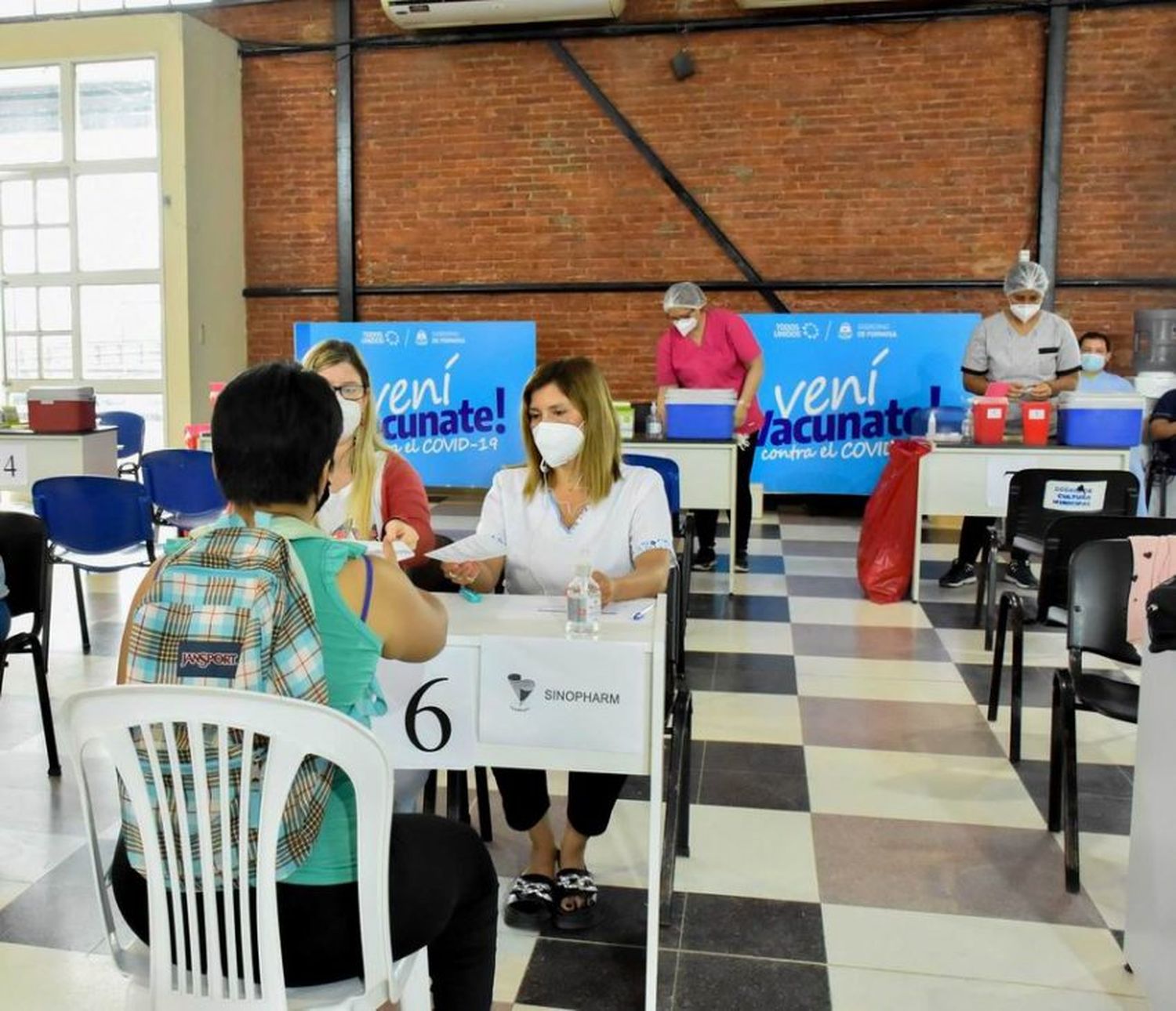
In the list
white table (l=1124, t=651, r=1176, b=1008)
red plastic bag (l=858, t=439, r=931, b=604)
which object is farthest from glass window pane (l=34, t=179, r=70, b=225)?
white table (l=1124, t=651, r=1176, b=1008)

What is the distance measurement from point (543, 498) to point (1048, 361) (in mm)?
3809

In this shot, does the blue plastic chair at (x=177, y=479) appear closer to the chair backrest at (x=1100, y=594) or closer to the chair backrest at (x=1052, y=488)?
the chair backrest at (x=1052, y=488)

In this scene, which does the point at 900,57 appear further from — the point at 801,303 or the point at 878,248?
the point at 801,303

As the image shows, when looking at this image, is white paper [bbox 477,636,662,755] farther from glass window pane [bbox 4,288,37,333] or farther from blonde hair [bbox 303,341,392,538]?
glass window pane [bbox 4,288,37,333]

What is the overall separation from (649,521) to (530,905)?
0.87 meters

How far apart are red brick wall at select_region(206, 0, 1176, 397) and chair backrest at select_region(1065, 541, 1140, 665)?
538cm

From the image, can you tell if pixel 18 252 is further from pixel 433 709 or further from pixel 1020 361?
pixel 433 709

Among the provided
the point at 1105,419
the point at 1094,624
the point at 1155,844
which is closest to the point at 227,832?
the point at 1155,844

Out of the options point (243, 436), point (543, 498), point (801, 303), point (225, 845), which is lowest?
point (225, 845)

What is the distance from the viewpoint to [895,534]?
507cm

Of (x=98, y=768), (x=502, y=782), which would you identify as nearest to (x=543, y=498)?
(x=502, y=782)

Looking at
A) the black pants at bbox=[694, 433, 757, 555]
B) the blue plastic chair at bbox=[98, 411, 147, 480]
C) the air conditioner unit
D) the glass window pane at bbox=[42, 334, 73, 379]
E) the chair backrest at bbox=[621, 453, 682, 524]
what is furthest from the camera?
the glass window pane at bbox=[42, 334, 73, 379]

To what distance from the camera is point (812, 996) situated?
1.97 meters

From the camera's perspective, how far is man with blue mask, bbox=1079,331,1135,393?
→ 635cm
